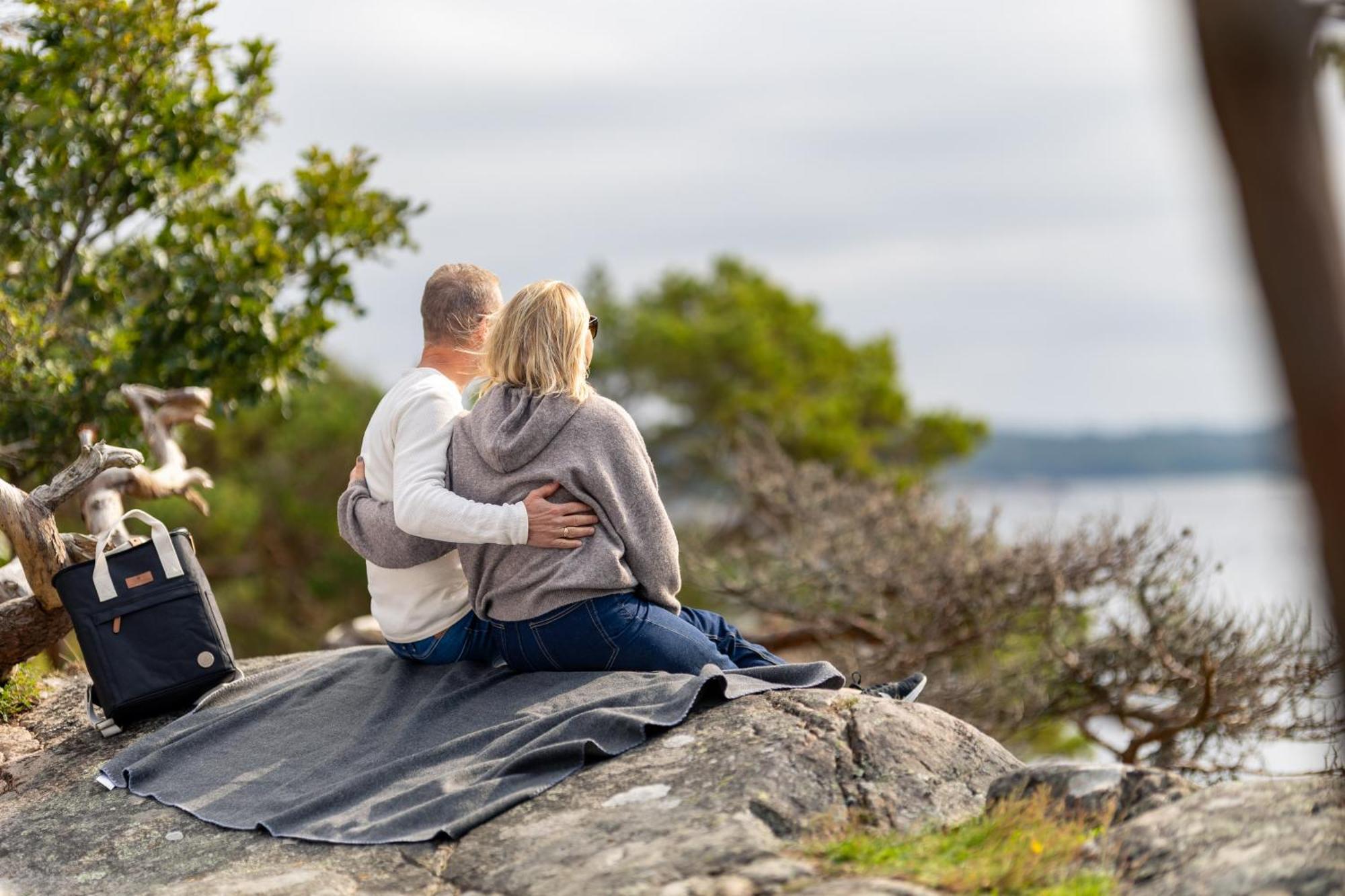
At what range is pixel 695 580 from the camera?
1110 cm

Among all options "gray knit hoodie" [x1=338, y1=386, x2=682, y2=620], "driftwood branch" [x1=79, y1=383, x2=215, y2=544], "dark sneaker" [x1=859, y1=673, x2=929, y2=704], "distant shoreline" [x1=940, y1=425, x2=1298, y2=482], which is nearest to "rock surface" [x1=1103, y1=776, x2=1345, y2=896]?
"dark sneaker" [x1=859, y1=673, x2=929, y2=704]

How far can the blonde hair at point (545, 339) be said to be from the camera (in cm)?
420

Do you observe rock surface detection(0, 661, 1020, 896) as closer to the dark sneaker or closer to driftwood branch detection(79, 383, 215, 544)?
the dark sneaker

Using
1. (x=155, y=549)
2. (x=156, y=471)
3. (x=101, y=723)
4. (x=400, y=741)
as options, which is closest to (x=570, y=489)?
(x=400, y=741)

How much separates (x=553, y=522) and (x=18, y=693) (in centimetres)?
279

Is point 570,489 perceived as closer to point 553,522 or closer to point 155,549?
point 553,522

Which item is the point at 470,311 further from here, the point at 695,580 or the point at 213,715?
the point at 695,580

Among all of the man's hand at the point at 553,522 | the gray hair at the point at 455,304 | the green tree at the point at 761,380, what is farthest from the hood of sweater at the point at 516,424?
the green tree at the point at 761,380

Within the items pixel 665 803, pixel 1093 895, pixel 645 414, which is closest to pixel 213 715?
pixel 665 803

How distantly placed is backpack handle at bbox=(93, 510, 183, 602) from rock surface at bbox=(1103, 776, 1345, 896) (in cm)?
336

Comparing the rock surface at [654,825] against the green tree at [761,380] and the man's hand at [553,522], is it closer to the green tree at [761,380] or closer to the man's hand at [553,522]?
the man's hand at [553,522]

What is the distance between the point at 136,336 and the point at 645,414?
14741 mm

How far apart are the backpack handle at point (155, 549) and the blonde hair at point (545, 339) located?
4.88 ft

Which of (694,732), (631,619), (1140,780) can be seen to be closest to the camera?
(1140,780)
